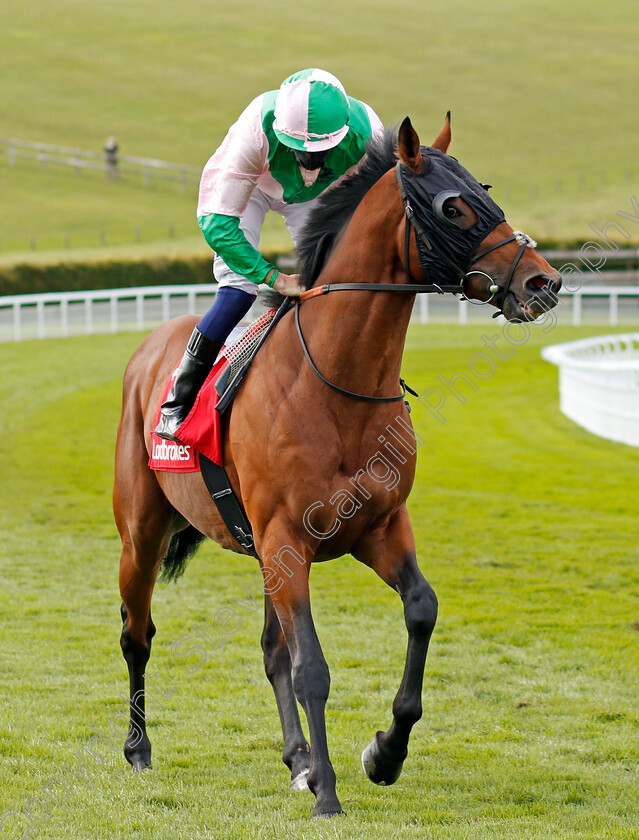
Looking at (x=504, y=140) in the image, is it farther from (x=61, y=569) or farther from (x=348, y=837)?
(x=348, y=837)

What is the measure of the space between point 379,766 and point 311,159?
7.26ft

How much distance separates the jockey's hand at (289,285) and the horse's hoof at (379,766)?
163cm

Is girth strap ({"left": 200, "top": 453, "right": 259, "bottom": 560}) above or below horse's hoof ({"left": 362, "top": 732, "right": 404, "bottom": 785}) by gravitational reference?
above

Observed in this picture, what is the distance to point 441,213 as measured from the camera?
10.7 ft

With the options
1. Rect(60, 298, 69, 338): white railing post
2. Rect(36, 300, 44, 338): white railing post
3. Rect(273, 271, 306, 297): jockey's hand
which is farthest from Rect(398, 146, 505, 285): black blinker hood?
Rect(60, 298, 69, 338): white railing post

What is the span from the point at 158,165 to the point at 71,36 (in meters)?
19.0

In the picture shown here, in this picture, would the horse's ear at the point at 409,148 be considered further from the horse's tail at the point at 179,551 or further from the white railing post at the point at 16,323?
the white railing post at the point at 16,323

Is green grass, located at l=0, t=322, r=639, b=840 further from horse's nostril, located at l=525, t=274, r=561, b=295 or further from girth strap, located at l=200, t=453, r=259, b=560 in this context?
horse's nostril, located at l=525, t=274, r=561, b=295

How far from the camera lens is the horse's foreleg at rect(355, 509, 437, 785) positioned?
12.1 ft

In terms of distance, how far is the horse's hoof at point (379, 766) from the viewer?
3.84 metres

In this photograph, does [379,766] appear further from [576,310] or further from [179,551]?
[576,310]

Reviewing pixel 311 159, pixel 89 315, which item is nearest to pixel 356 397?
pixel 311 159

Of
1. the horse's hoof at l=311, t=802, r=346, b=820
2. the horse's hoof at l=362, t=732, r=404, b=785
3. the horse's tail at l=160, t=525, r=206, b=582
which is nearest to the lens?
the horse's hoof at l=311, t=802, r=346, b=820

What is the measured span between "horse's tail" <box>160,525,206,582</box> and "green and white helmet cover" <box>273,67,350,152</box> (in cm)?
208
